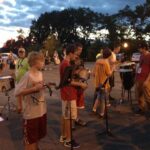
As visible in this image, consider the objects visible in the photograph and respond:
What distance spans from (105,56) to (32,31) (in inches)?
3282

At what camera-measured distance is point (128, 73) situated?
47.4ft

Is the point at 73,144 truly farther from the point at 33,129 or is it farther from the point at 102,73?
the point at 102,73

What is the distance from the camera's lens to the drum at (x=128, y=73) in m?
13.9

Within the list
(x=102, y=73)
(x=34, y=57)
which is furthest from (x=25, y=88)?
(x=102, y=73)

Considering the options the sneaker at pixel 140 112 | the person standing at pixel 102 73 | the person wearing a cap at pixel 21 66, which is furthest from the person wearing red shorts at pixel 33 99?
the sneaker at pixel 140 112

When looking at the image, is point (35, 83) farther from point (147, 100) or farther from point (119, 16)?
point (119, 16)

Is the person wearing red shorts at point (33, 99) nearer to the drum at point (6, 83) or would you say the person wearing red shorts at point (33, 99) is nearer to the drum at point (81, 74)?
the drum at point (81, 74)

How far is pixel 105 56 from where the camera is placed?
39.4ft

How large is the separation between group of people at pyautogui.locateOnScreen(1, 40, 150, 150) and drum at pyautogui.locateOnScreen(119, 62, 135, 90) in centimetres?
35

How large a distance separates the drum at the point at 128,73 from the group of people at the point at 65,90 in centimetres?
35

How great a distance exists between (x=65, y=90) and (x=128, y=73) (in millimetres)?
5630

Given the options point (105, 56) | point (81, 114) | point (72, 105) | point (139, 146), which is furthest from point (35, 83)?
point (81, 114)

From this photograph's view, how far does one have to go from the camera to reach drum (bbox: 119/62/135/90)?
13903mm

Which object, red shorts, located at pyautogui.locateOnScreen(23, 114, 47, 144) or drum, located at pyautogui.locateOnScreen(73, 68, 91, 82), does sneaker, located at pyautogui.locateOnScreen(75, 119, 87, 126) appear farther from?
red shorts, located at pyautogui.locateOnScreen(23, 114, 47, 144)
